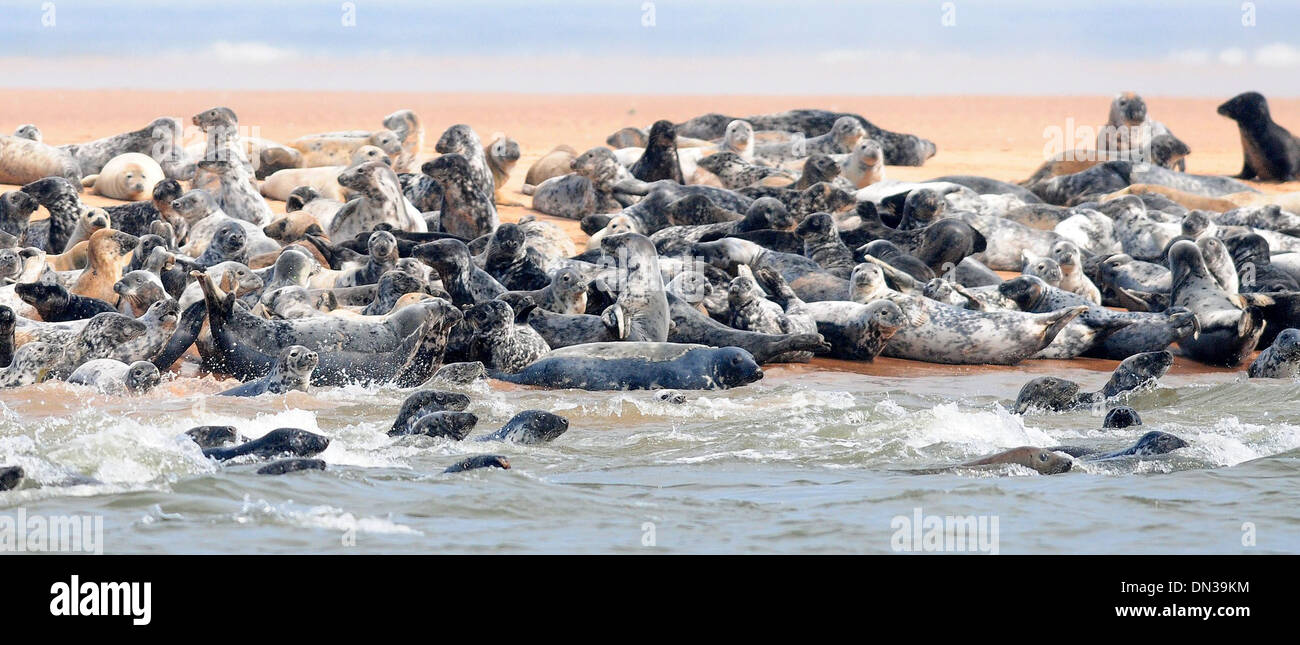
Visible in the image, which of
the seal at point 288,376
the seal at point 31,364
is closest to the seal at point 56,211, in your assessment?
the seal at point 31,364

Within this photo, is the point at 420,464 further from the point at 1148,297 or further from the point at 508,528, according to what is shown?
the point at 1148,297

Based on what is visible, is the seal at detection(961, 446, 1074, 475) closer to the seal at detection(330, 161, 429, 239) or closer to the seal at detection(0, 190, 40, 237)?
the seal at detection(330, 161, 429, 239)

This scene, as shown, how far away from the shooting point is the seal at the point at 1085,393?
7.01 metres

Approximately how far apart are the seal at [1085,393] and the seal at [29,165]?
30.2 feet

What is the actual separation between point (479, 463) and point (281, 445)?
0.72 m

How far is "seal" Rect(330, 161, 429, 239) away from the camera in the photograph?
10.8 meters

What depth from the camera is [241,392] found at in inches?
280
